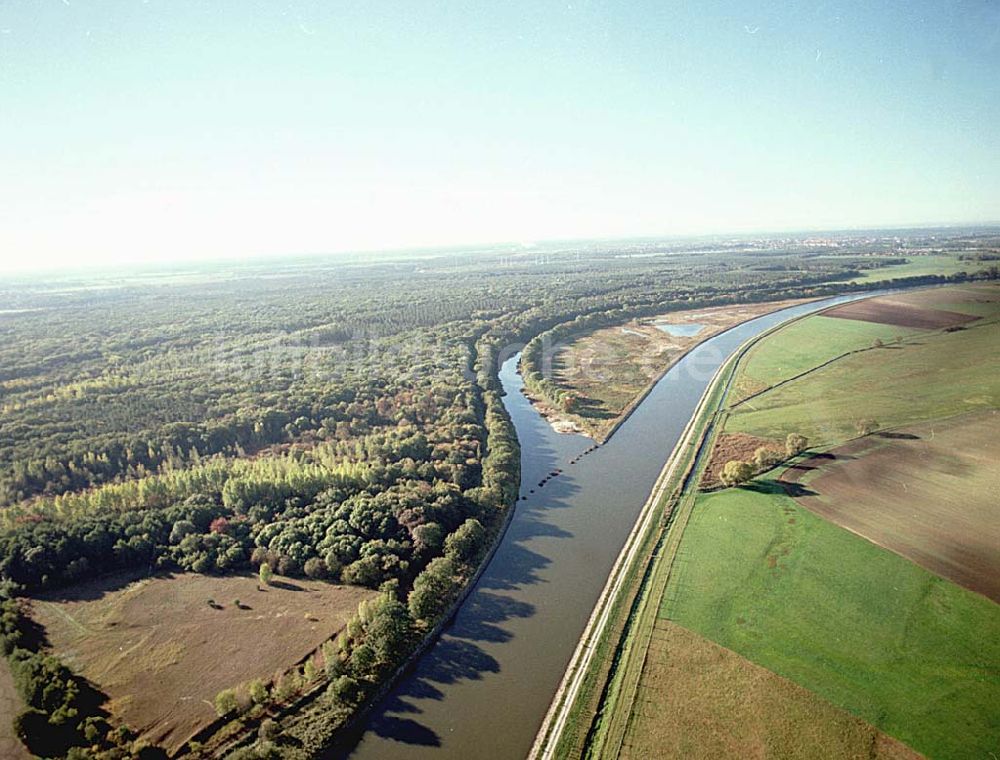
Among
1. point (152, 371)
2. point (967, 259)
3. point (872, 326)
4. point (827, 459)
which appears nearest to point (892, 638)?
point (827, 459)

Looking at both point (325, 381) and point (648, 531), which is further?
point (325, 381)

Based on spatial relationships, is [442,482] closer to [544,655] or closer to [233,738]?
[544,655]

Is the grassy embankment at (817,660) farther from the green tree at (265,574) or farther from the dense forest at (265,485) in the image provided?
the green tree at (265,574)

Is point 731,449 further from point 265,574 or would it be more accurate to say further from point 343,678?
point 265,574

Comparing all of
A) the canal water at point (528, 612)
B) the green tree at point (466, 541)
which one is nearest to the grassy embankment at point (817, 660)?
the canal water at point (528, 612)

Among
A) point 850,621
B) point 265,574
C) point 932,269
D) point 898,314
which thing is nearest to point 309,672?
point 265,574
